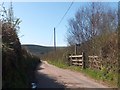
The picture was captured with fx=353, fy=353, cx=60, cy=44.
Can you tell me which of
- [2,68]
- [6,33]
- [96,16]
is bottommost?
[2,68]

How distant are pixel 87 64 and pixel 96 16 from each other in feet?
78.7

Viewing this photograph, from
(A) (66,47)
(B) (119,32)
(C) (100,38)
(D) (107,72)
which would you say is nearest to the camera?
(B) (119,32)

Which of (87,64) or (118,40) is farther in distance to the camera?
(87,64)

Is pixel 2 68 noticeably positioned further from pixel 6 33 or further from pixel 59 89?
pixel 59 89

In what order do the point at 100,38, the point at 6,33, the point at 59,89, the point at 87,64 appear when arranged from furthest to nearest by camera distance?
the point at 87,64
the point at 100,38
the point at 59,89
the point at 6,33

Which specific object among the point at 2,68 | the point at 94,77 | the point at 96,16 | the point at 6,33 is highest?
the point at 96,16

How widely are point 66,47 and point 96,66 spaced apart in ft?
88.5

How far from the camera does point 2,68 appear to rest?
9.82 m

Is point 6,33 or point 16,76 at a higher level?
point 6,33

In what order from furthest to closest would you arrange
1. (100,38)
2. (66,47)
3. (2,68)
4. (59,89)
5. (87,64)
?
(66,47)
(87,64)
(100,38)
(59,89)
(2,68)

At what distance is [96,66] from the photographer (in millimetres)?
25156

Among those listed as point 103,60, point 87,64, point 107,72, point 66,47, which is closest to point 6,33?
point 107,72

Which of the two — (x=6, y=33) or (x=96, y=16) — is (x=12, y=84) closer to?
(x=6, y=33)

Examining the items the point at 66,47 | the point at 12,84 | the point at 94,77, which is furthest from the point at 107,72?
the point at 66,47
